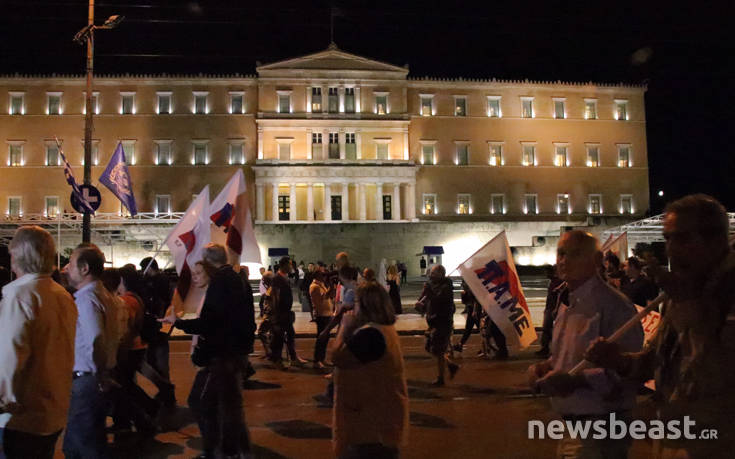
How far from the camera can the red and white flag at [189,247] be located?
652cm

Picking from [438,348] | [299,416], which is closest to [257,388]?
[299,416]

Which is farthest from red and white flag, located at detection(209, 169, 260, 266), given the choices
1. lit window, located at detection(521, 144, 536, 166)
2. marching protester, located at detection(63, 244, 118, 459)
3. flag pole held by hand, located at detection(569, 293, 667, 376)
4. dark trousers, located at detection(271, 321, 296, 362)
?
lit window, located at detection(521, 144, 536, 166)

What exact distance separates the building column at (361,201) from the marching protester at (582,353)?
46.0 meters

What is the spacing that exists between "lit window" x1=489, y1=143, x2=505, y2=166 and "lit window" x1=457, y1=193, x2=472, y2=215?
389 cm

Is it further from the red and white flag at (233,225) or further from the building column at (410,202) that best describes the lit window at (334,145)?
the red and white flag at (233,225)

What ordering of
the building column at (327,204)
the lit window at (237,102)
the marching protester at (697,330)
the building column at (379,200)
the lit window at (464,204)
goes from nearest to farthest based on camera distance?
the marching protester at (697,330) → the building column at (327,204) → the building column at (379,200) → the lit window at (237,102) → the lit window at (464,204)

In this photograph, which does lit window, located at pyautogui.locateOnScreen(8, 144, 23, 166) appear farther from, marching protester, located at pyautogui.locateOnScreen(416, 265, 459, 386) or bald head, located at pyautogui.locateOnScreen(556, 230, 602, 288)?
bald head, located at pyautogui.locateOnScreen(556, 230, 602, 288)

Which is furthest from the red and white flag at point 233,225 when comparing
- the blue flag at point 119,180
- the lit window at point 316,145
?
the lit window at point 316,145

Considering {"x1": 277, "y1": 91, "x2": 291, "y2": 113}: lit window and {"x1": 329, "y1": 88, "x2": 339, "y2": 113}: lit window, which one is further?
{"x1": 329, "y1": 88, "x2": 339, "y2": 113}: lit window

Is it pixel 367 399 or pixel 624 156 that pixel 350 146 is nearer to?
pixel 624 156

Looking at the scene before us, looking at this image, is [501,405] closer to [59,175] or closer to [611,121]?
[59,175]

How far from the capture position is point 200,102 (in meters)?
50.3

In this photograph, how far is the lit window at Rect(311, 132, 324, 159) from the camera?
1964 inches

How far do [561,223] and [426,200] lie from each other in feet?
38.5
